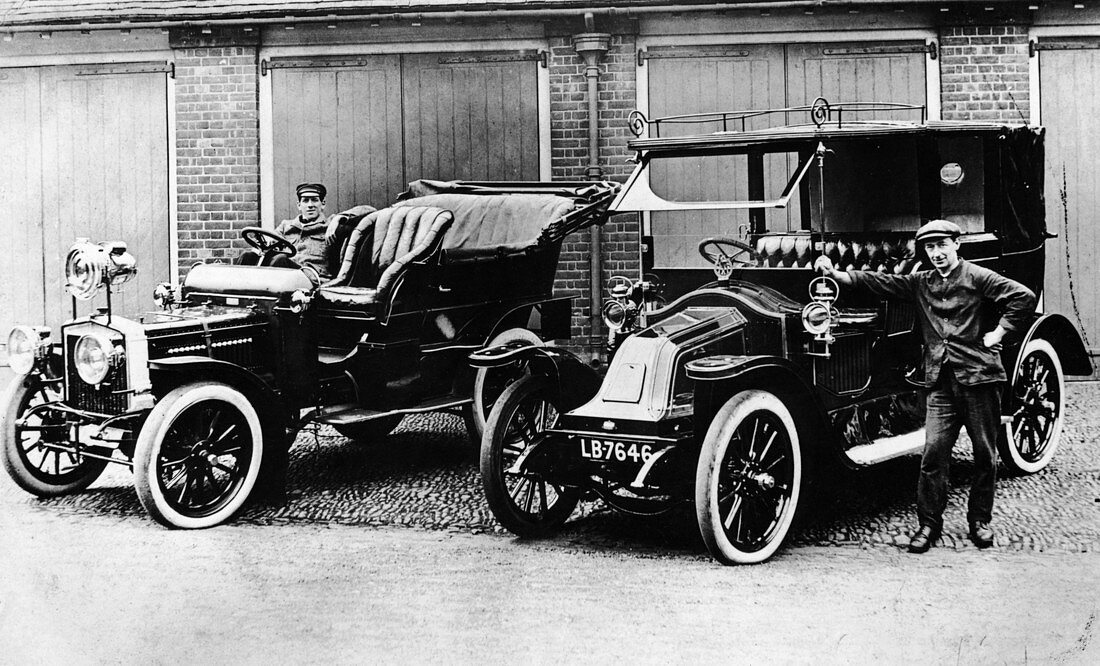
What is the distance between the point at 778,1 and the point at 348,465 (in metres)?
5.39

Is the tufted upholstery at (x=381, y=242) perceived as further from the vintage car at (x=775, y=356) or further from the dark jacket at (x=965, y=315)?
the dark jacket at (x=965, y=315)

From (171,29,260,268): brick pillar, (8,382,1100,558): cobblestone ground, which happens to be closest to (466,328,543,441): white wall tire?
(8,382,1100,558): cobblestone ground

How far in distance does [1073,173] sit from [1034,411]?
4.15m

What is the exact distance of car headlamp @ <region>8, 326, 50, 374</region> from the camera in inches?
233

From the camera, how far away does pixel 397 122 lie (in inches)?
383

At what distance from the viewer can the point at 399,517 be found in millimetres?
5684

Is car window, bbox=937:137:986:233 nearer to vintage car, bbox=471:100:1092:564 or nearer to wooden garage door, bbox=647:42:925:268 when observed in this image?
vintage car, bbox=471:100:1092:564

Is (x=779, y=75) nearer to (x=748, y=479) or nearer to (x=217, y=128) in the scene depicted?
(x=217, y=128)

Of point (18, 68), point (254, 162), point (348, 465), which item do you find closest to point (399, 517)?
point (348, 465)

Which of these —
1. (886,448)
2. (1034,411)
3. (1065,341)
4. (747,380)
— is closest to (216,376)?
(747,380)

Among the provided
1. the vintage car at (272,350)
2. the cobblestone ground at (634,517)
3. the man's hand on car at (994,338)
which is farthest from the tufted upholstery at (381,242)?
the man's hand on car at (994,338)

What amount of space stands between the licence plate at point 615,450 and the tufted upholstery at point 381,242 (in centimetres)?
221

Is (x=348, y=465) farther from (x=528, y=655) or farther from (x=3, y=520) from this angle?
(x=528, y=655)

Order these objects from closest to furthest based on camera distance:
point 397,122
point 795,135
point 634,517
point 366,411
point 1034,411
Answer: point 795,135, point 634,517, point 1034,411, point 366,411, point 397,122
